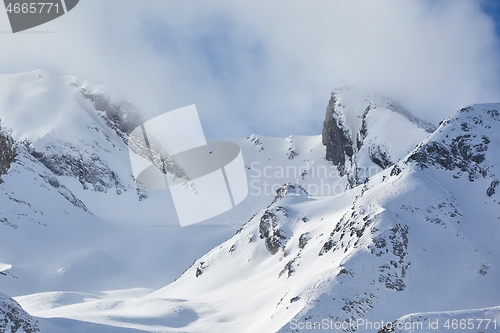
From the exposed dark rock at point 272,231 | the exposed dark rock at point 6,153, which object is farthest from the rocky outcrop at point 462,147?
the exposed dark rock at point 6,153

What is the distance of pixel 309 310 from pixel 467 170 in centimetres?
1834

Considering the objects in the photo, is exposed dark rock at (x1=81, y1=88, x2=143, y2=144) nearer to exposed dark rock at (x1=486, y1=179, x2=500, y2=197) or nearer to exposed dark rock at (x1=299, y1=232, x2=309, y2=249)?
exposed dark rock at (x1=299, y1=232, x2=309, y2=249)

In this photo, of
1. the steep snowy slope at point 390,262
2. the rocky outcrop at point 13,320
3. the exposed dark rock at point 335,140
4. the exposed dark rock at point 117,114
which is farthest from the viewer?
the exposed dark rock at point 117,114

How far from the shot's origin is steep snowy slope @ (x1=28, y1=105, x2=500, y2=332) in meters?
28.5

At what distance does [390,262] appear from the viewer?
3025 cm

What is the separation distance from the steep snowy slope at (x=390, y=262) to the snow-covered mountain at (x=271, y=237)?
0.11m

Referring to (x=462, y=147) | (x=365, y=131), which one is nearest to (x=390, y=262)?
(x=462, y=147)

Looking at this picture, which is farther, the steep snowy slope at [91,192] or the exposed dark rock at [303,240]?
the steep snowy slope at [91,192]

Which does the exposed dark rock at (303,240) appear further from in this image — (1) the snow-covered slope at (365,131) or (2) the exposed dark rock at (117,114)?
(2) the exposed dark rock at (117,114)

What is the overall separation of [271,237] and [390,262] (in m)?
22.8

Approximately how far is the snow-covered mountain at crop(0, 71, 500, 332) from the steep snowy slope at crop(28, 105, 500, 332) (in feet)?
0.37

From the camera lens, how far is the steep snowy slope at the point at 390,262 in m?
28.5

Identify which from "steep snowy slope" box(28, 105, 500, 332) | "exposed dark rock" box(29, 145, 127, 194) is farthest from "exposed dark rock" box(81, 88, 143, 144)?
"steep snowy slope" box(28, 105, 500, 332)

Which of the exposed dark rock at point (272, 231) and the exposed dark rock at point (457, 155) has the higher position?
the exposed dark rock at point (457, 155)
